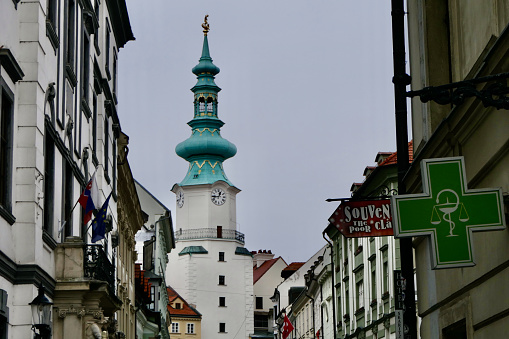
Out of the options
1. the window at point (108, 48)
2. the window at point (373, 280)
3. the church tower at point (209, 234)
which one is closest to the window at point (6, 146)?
the window at point (108, 48)

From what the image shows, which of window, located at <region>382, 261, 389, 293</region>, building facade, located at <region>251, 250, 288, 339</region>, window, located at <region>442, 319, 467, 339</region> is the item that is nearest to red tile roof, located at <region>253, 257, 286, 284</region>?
building facade, located at <region>251, 250, 288, 339</region>

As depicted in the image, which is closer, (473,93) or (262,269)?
(473,93)

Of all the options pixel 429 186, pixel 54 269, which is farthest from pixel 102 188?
pixel 429 186

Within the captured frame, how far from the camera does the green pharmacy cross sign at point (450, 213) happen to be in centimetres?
771

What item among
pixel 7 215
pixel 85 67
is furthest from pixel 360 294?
pixel 7 215

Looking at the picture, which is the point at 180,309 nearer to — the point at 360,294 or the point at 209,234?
the point at 209,234

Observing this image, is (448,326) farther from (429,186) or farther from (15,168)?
(15,168)

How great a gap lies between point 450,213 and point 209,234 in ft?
359

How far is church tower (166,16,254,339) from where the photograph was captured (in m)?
114

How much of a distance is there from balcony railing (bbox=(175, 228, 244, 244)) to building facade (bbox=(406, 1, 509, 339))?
104486 millimetres

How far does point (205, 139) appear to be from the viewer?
374ft

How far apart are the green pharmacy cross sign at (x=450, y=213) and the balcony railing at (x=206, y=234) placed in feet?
358

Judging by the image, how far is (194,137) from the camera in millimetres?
114625

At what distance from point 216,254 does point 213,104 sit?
54.3 feet
